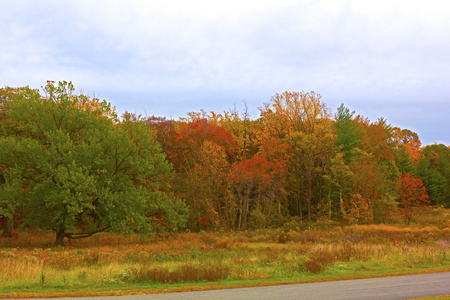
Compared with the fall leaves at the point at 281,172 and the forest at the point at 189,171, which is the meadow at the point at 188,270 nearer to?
the forest at the point at 189,171

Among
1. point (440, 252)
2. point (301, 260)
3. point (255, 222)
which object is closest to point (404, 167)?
point (255, 222)

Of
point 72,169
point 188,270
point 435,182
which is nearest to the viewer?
point 188,270

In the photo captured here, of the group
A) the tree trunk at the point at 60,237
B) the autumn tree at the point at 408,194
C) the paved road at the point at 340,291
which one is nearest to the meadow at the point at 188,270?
the paved road at the point at 340,291

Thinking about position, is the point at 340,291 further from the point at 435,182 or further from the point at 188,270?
the point at 435,182

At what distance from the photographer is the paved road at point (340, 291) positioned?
33.9 ft

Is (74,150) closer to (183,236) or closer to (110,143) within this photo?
(110,143)

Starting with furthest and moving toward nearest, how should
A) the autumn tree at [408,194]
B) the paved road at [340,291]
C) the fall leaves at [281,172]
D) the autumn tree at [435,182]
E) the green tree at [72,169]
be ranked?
the autumn tree at [435,182], the autumn tree at [408,194], the fall leaves at [281,172], the green tree at [72,169], the paved road at [340,291]

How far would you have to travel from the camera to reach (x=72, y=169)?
27281 millimetres

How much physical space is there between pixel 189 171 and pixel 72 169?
24.1 meters

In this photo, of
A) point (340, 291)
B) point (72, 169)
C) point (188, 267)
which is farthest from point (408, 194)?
point (340, 291)

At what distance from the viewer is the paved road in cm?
1032

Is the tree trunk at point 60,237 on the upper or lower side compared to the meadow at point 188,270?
lower

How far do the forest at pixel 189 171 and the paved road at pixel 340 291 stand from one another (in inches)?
701

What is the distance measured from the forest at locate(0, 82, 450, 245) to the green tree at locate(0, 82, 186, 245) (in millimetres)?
88
